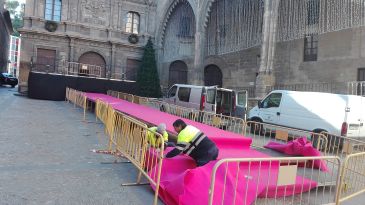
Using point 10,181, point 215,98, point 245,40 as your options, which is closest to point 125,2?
point 245,40

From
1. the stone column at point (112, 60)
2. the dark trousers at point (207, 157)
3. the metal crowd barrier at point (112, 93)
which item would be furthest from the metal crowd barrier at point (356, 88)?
the stone column at point (112, 60)

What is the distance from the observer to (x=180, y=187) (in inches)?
187

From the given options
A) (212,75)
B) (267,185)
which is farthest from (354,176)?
(212,75)

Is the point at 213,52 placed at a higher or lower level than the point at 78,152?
higher

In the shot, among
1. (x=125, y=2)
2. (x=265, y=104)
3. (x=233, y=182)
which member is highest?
(x=125, y=2)

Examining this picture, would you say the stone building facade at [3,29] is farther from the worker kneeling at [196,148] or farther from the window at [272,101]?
the worker kneeling at [196,148]

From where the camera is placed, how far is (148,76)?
30.4m

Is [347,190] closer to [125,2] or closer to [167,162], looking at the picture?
[167,162]

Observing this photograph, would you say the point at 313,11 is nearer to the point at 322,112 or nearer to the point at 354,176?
the point at 322,112

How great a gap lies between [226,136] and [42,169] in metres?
3.75

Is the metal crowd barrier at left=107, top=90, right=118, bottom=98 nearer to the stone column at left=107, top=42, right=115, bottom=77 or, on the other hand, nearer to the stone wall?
the stone column at left=107, top=42, right=115, bottom=77

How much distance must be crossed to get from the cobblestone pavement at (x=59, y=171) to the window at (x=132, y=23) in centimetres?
2349

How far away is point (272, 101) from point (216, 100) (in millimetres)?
2391

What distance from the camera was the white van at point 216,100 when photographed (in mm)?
14555
